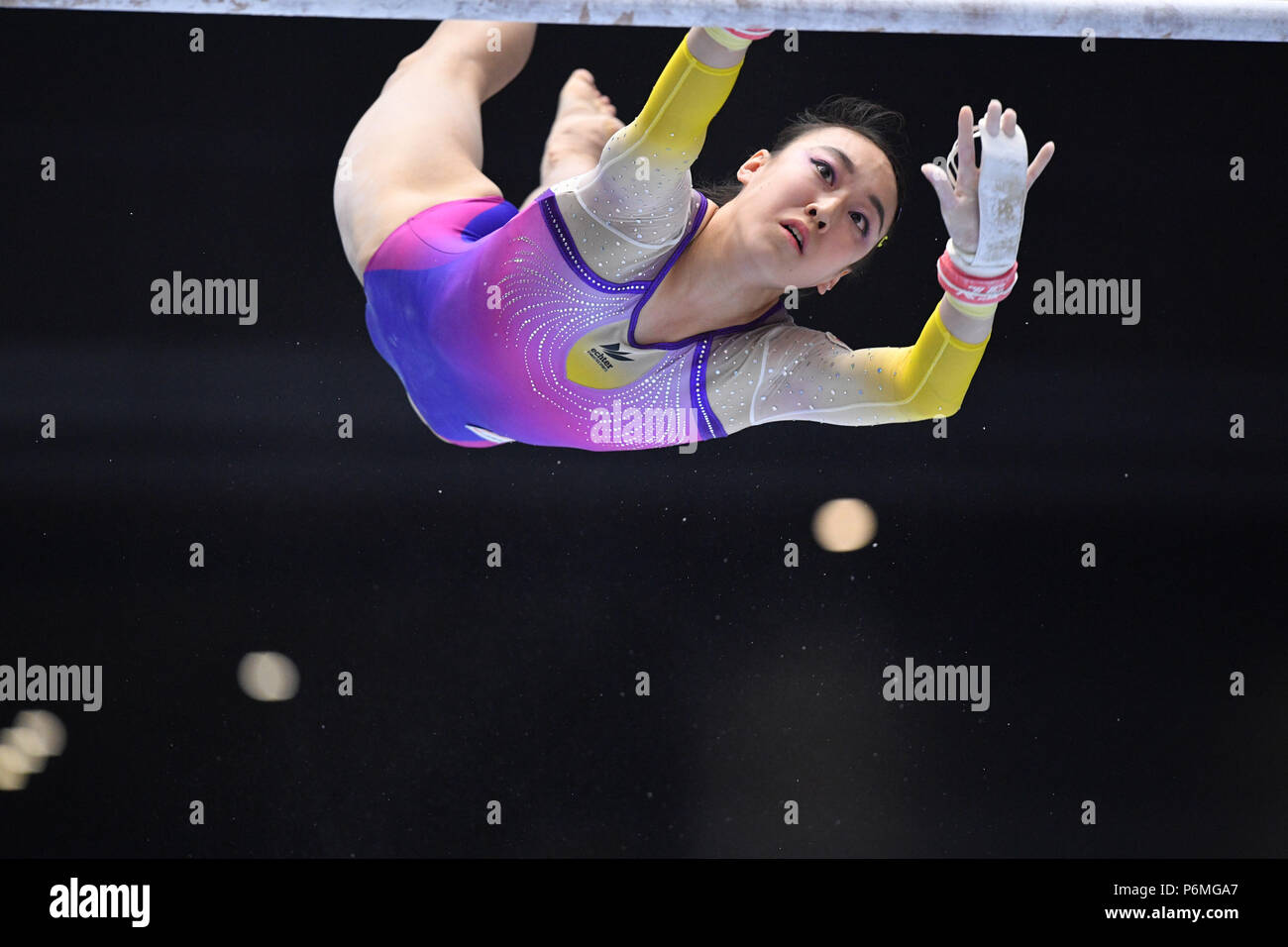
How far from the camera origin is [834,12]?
1489mm

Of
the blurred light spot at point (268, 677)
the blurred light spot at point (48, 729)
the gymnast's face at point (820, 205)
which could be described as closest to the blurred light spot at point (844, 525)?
the blurred light spot at point (268, 677)

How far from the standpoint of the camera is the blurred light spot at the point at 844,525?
374 centimetres

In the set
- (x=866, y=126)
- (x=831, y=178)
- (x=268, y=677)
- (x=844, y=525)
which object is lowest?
(x=268, y=677)

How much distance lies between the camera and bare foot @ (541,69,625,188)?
216 centimetres

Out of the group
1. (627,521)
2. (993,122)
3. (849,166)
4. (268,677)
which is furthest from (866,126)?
(268,677)

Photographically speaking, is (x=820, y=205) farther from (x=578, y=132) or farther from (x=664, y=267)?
(x=578, y=132)

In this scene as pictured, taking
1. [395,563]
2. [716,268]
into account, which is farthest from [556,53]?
[716,268]

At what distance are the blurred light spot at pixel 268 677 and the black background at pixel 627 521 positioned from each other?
1.2 inches

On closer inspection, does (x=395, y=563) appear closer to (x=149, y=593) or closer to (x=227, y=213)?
(x=149, y=593)

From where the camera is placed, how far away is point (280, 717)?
3604 millimetres

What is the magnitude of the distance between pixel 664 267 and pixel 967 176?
455 mm

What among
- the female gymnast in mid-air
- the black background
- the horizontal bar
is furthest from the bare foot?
the black background

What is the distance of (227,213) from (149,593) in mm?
1087

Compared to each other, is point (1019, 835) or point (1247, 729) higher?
point (1247, 729)
